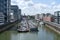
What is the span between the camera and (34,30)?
43.9 meters

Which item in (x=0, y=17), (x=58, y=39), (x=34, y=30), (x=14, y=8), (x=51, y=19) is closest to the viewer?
(x=58, y=39)

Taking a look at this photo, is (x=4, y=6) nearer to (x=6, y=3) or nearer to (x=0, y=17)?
(x=6, y=3)

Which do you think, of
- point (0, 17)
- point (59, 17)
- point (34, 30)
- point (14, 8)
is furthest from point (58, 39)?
point (14, 8)

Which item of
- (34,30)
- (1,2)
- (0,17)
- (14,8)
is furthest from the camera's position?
(14,8)

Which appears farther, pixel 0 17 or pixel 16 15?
pixel 16 15

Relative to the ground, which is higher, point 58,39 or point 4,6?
point 4,6

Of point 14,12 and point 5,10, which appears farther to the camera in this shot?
point 14,12

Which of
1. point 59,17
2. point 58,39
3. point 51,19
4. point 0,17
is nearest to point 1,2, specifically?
point 0,17

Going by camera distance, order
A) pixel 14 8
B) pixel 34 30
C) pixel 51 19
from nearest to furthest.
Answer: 1. pixel 34 30
2. pixel 51 19
3. pixel 14 8

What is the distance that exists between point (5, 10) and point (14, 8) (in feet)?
146

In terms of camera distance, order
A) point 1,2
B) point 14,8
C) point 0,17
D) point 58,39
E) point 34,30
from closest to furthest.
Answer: point 58,39 < point 34,30 < point 0,17 < point 1,2 < point 14,8

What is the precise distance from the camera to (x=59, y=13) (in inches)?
3007

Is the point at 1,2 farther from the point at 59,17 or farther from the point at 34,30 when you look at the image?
the point at 34,30

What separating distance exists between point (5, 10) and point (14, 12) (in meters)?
44.6
